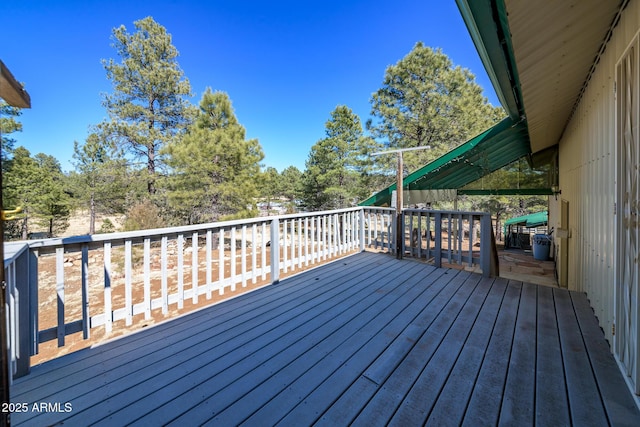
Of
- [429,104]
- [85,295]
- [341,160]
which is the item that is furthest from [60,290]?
[341,160]

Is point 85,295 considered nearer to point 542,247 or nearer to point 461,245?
point 461,245

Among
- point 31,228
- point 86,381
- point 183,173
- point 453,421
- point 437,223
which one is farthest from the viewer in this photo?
point 31,228

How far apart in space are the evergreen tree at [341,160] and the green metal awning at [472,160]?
5650 mm

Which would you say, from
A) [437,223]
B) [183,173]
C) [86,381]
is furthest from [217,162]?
[86,381]

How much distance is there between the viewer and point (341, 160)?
15906mm

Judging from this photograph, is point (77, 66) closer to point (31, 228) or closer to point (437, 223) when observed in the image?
point (31, 228)

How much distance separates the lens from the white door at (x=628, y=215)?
155 centimetres

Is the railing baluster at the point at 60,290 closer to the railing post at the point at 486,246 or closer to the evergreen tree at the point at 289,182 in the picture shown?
the railing post at the point at 486,246

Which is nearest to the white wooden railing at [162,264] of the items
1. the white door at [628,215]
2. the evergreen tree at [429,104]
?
the white door at [628,215]

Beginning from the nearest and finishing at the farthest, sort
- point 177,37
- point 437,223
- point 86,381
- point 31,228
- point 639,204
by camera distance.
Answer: point 639,204
point 86,381
point 437,223
point 177,37
point 31,228

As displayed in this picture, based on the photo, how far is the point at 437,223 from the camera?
14.6 feet

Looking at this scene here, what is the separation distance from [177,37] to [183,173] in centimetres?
708

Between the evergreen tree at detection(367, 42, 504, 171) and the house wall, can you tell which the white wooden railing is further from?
the evergreen tree at detection(367, 42, 504, 171)

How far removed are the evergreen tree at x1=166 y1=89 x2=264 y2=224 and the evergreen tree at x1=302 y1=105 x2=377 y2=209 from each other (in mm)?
5024
